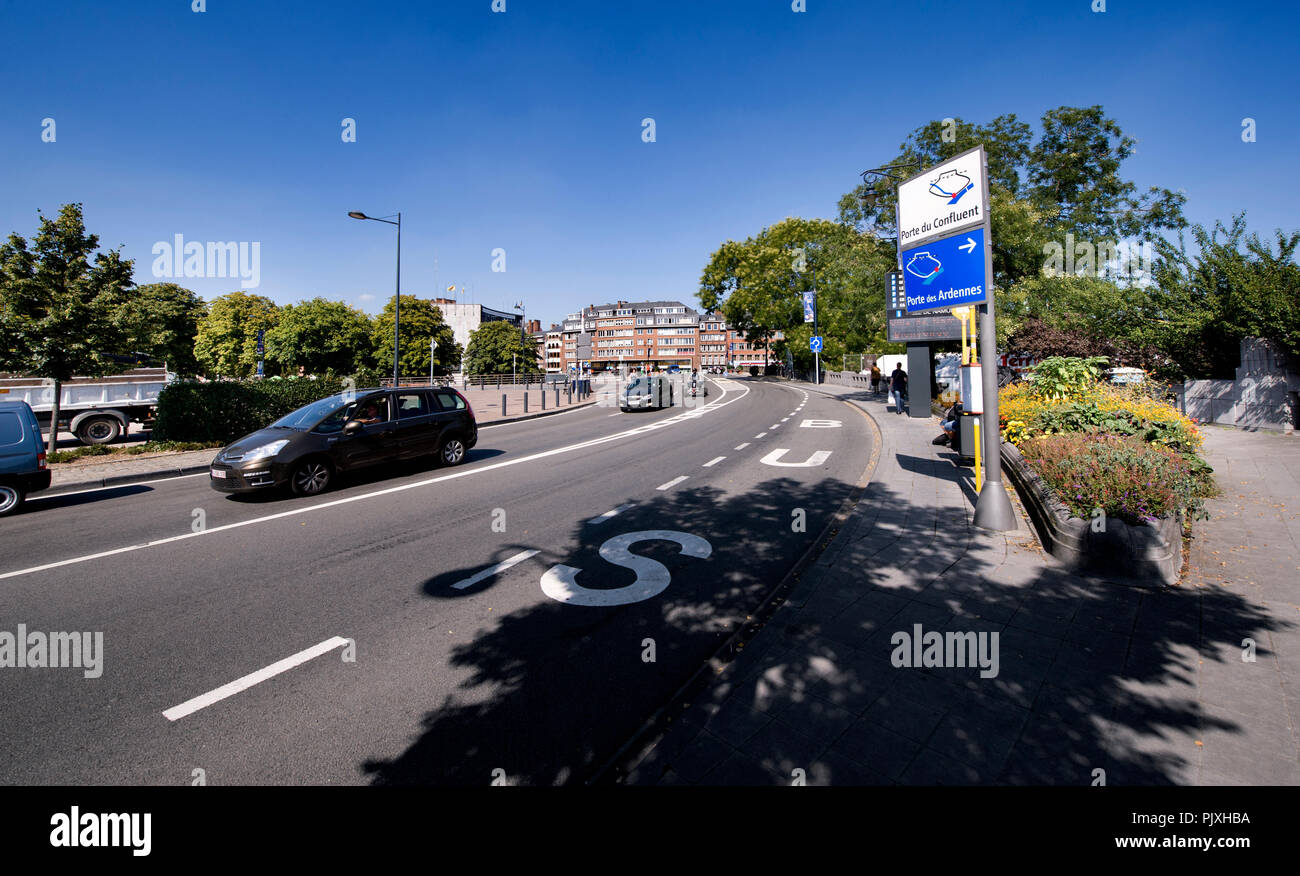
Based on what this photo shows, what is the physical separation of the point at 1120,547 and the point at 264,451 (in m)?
10.8

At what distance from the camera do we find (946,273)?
6.88 m

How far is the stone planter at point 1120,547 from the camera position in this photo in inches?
190

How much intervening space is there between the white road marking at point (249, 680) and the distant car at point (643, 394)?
22.9m

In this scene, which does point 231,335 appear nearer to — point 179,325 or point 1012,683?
point 179,325

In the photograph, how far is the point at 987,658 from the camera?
3707 millimetres

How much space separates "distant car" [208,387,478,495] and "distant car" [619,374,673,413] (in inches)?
584

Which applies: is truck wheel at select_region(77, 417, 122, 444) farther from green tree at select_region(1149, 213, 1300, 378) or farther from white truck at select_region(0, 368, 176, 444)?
green tree at select_region(1149, 213, 1300, 378)

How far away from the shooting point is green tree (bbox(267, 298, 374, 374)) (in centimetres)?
5775

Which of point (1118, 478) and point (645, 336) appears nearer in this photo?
point (1118, 478)

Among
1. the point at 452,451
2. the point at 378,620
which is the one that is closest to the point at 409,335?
the point at 452,451

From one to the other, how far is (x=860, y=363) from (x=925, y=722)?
158 ft

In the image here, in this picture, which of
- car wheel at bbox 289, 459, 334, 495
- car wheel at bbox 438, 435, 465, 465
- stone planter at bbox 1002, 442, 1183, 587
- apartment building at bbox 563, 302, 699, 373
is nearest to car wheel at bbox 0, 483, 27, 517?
car wheel at bbox 289, 459, 334, 495
